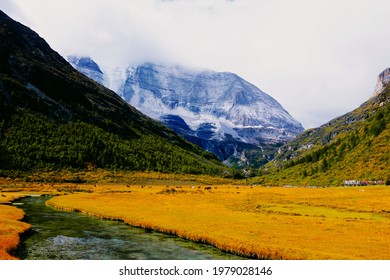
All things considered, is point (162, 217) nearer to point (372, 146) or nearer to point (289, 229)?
point (289, 229)

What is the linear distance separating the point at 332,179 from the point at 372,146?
28947mm

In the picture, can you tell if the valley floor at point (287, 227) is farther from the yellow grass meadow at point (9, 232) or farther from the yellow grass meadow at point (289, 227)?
the yellow grass meadow at point (9, 232)

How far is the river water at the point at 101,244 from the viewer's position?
1811 inches

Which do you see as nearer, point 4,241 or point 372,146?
point 4,241

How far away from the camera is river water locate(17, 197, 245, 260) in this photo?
4600 centimetres

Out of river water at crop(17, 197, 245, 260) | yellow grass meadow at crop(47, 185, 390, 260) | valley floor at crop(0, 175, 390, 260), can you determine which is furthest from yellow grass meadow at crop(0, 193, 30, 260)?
yellow grass meadow at crop(47, 185, 390, 260)

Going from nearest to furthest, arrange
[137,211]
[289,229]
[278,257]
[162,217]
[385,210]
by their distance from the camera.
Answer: [278,257] < [289,229] < [162,217] < [385,210] < [137,211]

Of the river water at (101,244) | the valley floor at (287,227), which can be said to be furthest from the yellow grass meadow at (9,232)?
the river water at (101,244)

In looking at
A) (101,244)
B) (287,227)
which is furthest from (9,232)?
(287,227)

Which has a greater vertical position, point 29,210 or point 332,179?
point 332,179

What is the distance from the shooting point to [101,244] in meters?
52.8

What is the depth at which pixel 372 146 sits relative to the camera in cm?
19975

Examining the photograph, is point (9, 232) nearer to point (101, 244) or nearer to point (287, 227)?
point (101, 244)
